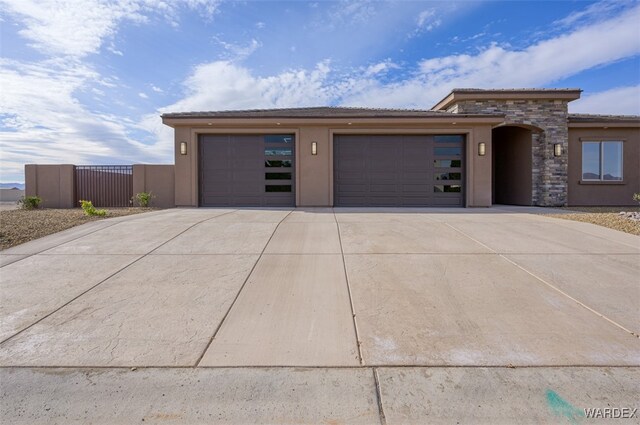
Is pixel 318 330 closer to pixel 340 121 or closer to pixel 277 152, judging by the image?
pixel 340 121

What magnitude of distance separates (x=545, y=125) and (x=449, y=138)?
5.02 metres

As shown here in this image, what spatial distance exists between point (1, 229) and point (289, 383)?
26.1 feet

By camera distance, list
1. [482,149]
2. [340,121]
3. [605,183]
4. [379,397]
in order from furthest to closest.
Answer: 1. [605,183]
2. [482,149]
3. [340,121]
4. [379,397]

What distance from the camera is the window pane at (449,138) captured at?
1209 centimetres

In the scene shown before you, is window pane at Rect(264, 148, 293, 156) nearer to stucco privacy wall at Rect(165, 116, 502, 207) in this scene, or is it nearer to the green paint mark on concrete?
stucco privacy wall at Rect(165, 116, 502, 207)

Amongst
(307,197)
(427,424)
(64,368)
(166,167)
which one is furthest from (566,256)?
(166,167)

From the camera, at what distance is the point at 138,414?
7.57ft

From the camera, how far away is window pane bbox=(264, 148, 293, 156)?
12.1 metres

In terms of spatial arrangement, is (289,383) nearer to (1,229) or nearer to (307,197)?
(1,229)

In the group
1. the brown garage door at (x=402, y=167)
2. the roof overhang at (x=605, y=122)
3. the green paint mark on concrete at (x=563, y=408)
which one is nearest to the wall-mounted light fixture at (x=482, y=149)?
the brown garage door at (x=402, y=167)

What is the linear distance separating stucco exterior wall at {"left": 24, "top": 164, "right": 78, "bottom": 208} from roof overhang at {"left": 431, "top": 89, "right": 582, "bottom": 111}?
1602 cm

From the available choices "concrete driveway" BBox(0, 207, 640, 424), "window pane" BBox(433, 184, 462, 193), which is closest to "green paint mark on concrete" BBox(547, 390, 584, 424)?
"concrete driveway" BBox(0, 207, 640, 424)

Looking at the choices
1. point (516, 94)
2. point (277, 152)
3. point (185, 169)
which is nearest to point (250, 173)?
point (277, 152)

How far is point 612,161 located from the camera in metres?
14.0
